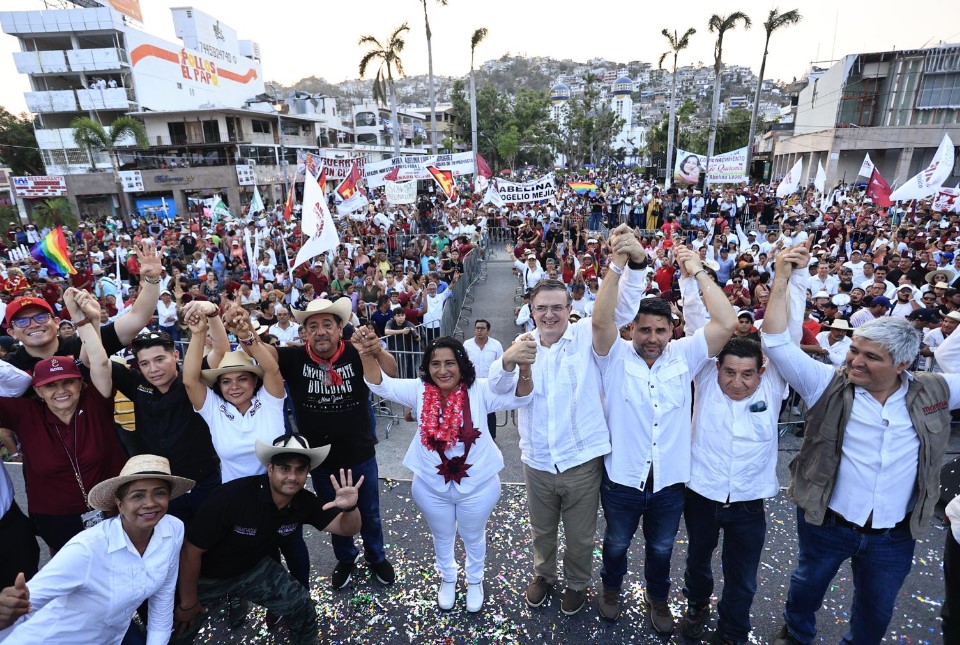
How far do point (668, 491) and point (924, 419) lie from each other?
1276mm

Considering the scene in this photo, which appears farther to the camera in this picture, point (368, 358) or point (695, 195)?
point (695, 195)

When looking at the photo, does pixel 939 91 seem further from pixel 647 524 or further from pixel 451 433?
pixel 451 433

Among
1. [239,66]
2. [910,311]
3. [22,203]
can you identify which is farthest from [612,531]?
[239,66]

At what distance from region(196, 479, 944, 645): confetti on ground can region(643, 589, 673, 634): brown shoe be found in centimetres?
6

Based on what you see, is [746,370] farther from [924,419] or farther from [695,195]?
[695,195]

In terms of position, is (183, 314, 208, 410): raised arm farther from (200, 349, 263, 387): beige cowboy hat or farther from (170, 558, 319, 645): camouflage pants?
(170, 558, 319, 645): camouflage pants

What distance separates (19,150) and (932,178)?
2019 inches

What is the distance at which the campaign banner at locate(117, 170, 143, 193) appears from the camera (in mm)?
30900

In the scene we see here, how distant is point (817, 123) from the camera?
35.8 meters

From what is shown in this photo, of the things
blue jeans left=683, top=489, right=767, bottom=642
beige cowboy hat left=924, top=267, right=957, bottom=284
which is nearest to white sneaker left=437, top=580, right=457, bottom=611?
blue jeans left=683, top=489, right=767, bottom=642

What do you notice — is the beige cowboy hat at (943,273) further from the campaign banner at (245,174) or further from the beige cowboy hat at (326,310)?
the campaign banner at (245,174)

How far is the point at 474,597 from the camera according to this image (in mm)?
3420

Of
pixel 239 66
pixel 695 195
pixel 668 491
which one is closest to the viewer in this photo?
pixel 668 491

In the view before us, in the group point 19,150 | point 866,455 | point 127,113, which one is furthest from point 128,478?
point 19,150
